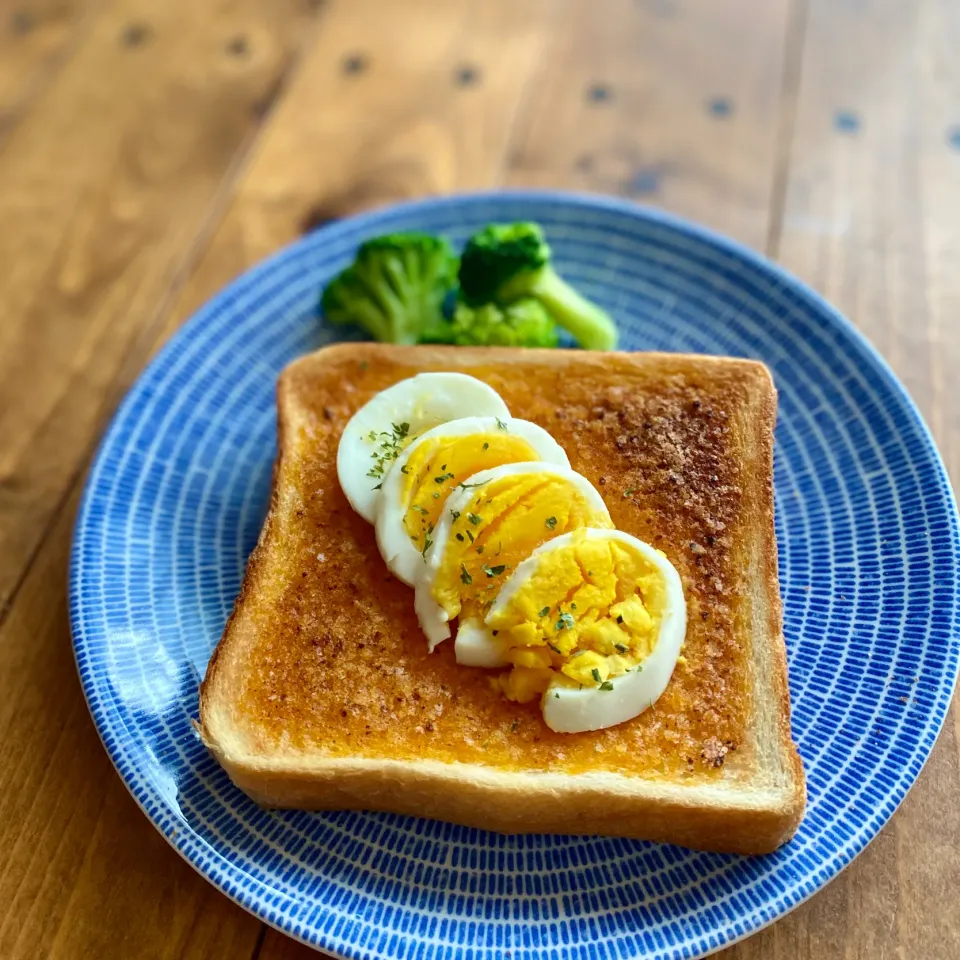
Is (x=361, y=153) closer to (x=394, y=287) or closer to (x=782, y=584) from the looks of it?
(x=394, y=287)

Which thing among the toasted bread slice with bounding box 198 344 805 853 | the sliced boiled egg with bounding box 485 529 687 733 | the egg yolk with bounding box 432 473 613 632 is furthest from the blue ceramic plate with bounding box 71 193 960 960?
the egg yolk with bounding box 432 473 613 632

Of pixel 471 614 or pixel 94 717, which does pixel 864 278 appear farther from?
pixel 94 717

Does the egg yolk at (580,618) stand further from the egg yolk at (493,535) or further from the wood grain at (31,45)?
the wood grain at (31,45)

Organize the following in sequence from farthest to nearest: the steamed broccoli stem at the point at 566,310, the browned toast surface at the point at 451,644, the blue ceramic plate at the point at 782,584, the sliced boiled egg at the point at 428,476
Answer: the steamed broccoli stem at the point at 566,310, the sliced boiled egg at the point at 428,476, the browned toast surface at the point at 451,644, the blue ceramic plate at the point at 782,584

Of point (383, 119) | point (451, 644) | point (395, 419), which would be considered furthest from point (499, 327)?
point (383, 119)

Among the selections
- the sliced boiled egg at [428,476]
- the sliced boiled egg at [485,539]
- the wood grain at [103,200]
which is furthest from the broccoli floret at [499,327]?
the wood grain at [103,200]

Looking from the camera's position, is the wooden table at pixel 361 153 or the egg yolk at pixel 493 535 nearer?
the egg yolk at pixel 493 535
